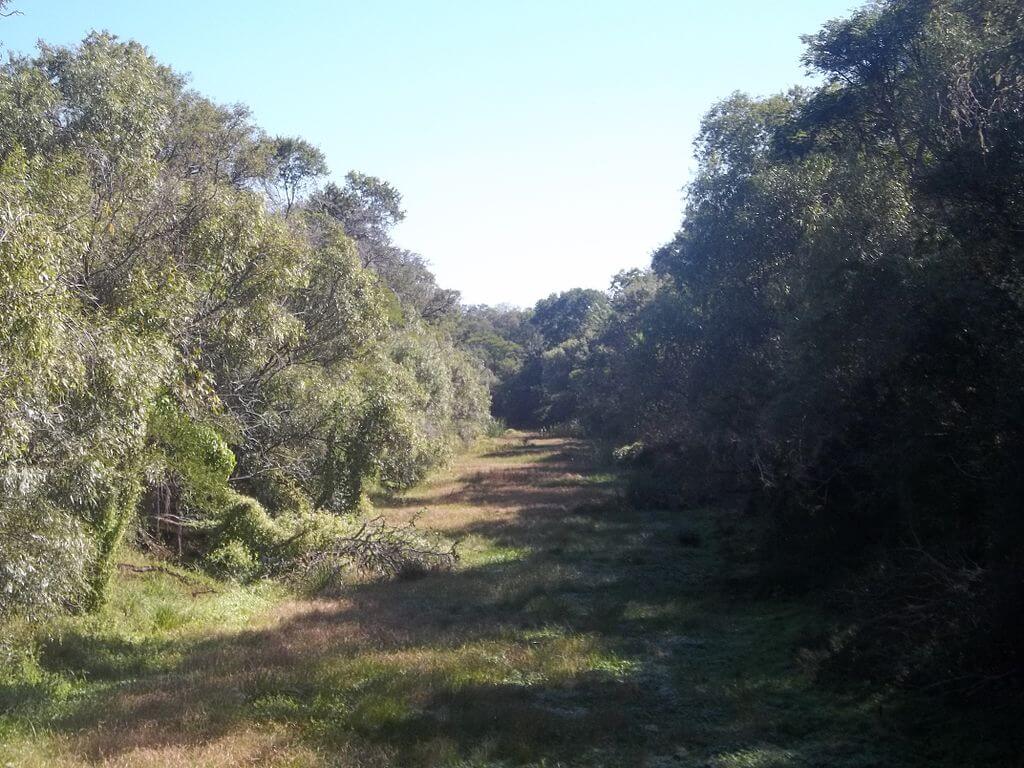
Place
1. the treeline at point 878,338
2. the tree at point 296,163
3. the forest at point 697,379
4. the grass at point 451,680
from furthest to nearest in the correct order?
the tree at point 296,163 < the treeline at point 878,338 < the forest at point 697,379 < the grass at point 451,680

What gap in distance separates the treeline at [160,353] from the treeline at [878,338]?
8497mm

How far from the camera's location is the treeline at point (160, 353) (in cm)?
962

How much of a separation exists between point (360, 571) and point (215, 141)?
1747 centimetres

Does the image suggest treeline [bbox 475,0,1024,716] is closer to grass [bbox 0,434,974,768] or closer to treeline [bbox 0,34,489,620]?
grass [bbox 0,434,974,768]

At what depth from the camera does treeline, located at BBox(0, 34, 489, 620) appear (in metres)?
9.62

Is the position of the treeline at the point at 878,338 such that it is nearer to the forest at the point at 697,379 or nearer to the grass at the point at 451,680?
the forest at the point at 697,379

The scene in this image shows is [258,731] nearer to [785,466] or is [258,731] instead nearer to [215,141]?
[785,466]

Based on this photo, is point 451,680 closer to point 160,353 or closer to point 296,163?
point 160,353

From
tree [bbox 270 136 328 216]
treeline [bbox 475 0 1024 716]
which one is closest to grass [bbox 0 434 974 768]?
treeline [bbox 475 0 1024 716]

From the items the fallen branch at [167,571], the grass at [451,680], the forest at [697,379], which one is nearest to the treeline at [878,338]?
the forest at [697,379]

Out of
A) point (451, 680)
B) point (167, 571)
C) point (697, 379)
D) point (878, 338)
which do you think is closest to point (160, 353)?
point (451, 680)

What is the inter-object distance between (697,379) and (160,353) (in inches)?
596

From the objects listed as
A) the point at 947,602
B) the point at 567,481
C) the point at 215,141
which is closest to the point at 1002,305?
the point at 947,602

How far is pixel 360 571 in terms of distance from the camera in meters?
19.0
